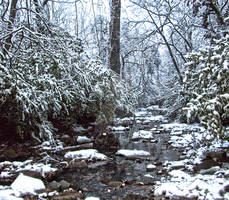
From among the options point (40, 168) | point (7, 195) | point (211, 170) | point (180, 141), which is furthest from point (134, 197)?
point (180, 141)

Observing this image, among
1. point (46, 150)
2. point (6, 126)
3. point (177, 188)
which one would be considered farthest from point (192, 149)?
point (6, 126)

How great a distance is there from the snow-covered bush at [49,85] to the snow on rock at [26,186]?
1.19 meters

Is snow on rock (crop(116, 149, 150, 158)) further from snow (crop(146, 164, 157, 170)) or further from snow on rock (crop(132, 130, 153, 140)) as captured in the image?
snow on rock (crop(132, 130, 153, 140))

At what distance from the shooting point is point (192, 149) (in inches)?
143

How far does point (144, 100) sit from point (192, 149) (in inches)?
339

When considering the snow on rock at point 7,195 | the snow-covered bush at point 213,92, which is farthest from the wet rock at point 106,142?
the snow on rock at point 7,195

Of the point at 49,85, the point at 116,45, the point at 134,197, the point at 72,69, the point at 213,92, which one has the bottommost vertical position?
the point at 134,197

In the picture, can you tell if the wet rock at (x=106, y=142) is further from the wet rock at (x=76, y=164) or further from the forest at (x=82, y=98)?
the wet rock at (x=76, y=164)

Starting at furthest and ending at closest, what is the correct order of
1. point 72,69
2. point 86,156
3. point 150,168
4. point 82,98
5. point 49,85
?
point 82,98 < point 72,69 < point 49,85 < point 86,156 < point 150,168

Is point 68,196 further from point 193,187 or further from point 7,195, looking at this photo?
point 193,187

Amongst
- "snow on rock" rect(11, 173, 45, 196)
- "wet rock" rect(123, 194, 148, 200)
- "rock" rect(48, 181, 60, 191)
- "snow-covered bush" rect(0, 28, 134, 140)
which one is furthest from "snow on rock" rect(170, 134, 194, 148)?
"snow on rock" rect(11, 173, 45, 196)

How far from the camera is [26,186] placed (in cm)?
228

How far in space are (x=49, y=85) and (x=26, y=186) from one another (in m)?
2.43

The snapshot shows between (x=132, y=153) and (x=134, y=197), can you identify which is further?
(x=132, y=153)
